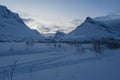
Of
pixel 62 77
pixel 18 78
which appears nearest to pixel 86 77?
pixel 62 77

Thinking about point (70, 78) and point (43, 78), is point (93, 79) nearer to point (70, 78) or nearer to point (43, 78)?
point (70, 78)

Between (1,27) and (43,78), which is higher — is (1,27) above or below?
above

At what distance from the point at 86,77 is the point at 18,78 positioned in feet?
4.60

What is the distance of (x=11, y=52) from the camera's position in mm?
11484

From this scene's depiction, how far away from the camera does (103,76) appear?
4465mm

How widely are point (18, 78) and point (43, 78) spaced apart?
0.53m

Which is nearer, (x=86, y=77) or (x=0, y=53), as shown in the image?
(x=86, y=77)

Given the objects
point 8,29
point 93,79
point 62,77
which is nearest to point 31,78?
point 62,77

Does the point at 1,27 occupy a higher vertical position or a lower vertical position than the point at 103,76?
higher

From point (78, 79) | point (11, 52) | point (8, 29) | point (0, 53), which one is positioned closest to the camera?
point (78, 79)

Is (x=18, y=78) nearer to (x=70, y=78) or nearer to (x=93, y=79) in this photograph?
(x=70, y=78)

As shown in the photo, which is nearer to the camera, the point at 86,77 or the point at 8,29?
the point at 86,77

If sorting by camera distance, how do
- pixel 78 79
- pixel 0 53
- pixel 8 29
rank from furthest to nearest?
pixel 8 29 → pixel 0 53 → pixel 78 79

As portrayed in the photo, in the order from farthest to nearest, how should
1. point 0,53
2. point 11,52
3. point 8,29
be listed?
point 8,29 < point 11,52 < point 0,53
